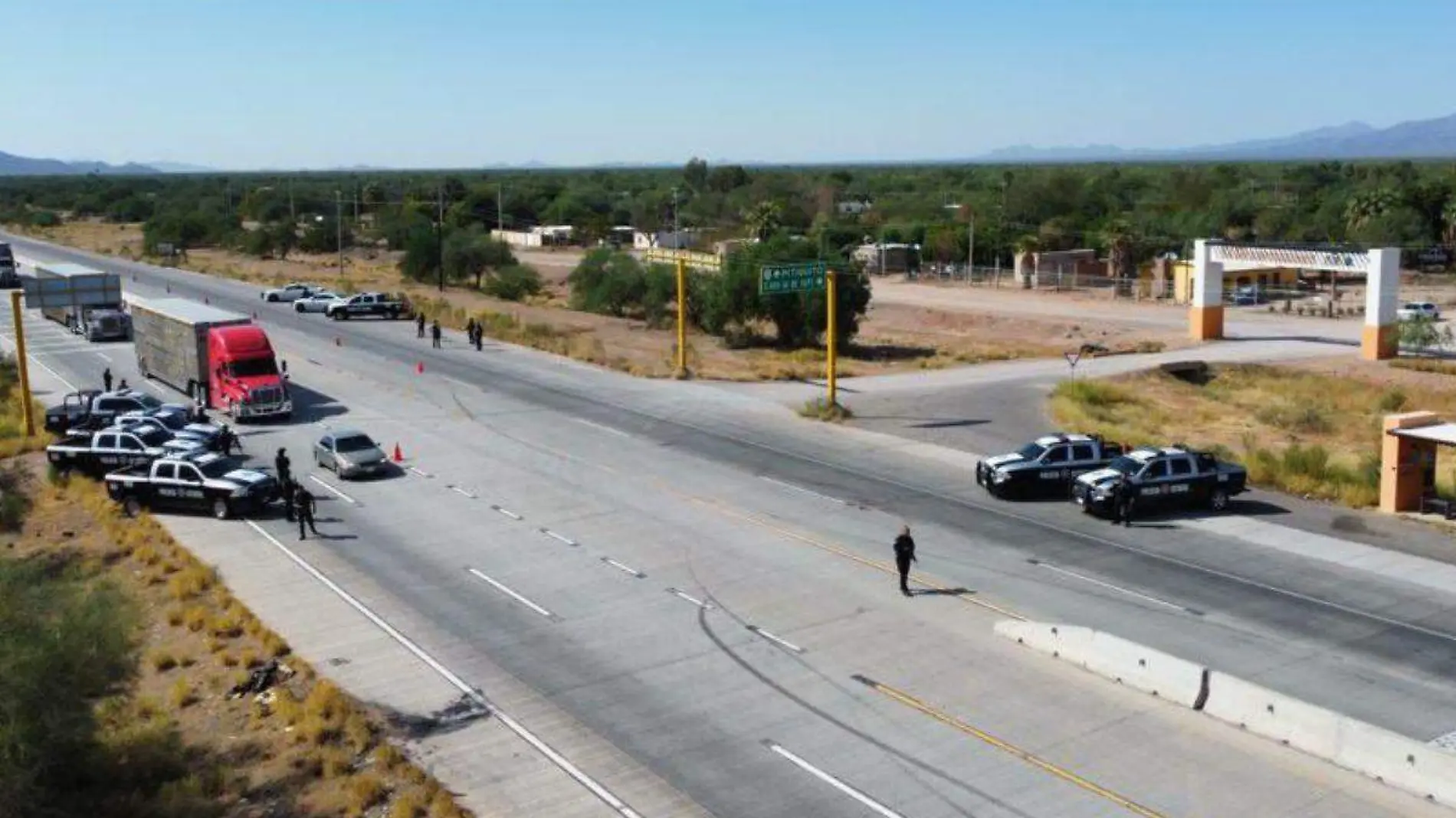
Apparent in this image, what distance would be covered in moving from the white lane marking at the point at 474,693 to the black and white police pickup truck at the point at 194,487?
3068 millimetres

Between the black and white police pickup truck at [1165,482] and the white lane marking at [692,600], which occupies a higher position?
the black and white police pickup truck at [1165,482]

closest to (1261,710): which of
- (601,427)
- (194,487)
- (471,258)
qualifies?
(194,487)

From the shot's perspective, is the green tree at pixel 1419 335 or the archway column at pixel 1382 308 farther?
the green tree at pixel 1419 335

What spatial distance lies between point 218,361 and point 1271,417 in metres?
35.8

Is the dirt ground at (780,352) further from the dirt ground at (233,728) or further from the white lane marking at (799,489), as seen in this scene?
the dirt ground at (233,728)

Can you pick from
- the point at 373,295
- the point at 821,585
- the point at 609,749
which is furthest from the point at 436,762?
the point at 373,295

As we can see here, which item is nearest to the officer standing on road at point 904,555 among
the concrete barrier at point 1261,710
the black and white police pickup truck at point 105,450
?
the concrete barrier at point 1261,710

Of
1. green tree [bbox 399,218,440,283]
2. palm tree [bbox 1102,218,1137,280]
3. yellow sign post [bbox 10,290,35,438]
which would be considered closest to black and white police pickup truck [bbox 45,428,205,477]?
yellow sign post [bbox 10,290,35,438]

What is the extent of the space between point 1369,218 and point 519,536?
305 ft

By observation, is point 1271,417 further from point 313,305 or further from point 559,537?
point 313,305

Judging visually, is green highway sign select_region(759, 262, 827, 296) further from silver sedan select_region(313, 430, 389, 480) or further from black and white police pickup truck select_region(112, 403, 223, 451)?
black and white police pickup truck select_region(112, 403, 223, 451)

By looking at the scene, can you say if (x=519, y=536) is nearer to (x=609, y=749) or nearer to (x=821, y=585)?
(x=821, y=585)

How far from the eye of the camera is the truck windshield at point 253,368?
43.9m

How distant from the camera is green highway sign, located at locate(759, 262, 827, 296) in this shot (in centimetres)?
4800
